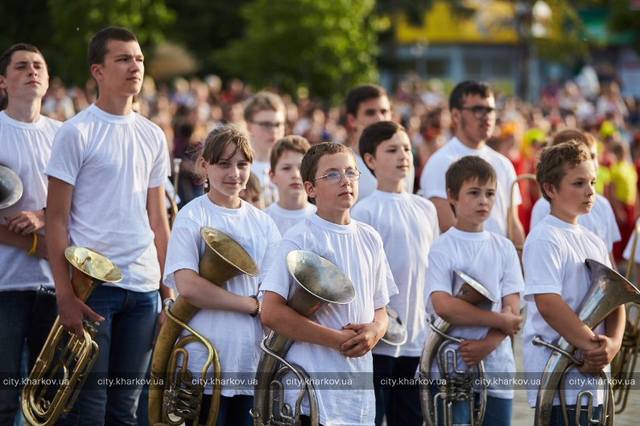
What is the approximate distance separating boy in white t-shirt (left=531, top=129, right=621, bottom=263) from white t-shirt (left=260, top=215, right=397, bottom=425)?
2005mm

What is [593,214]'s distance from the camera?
7.51m

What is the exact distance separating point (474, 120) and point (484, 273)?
82.3 inches

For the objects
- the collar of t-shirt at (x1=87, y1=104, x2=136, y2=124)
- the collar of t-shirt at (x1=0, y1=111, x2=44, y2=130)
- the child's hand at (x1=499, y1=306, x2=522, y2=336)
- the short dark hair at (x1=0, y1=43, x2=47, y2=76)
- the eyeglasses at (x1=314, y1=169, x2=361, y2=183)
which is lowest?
the child's hand at (x1=499, y1=306, x2=522, y2=336)

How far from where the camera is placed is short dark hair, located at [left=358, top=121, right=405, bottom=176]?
7.00m

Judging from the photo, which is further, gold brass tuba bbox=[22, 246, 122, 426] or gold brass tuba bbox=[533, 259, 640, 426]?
gold brass tuba bbox=[533, 259, 640, 426]

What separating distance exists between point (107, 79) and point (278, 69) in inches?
907

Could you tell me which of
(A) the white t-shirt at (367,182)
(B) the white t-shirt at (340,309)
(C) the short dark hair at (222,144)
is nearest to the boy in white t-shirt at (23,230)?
(C) the short dark hair at (222,144)

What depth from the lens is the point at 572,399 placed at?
5.98 meters

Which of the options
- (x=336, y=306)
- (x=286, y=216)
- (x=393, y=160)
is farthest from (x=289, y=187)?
(x=336, y=306)

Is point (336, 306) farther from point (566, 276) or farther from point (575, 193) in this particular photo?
point (575, 193)

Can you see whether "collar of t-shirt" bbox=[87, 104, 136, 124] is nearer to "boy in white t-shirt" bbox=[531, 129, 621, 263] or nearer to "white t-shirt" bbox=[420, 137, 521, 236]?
"white t-shirt" bbox=[420, 137, 521, 236]

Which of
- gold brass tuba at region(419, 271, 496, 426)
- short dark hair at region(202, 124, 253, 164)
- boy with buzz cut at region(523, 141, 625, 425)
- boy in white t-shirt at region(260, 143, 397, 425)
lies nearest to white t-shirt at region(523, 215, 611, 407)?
boy with buzz cut at region(523, 141, 625, 425)

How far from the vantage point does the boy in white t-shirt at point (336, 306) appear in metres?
5.39

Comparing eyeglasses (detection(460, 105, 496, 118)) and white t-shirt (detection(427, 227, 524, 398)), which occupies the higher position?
eyeglasses (detection(460, 105, 496, 118))
